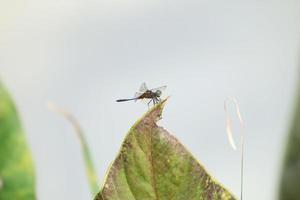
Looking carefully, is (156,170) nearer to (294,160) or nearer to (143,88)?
(143,88)

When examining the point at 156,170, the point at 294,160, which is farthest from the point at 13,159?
the point at 294,160

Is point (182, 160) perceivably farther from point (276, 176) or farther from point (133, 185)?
point (276, 176)

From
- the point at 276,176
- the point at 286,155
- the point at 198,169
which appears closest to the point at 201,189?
the point at 198,169

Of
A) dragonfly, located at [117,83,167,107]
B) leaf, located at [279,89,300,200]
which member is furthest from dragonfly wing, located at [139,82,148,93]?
leaf, located at [279,89,300,200]

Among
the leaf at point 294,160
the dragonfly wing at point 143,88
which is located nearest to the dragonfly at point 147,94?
the dragonfly wing at point 143,88

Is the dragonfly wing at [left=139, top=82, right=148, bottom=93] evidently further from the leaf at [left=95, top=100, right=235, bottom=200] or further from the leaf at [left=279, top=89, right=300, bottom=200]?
the leaf at [left=279, top=89, right=300, bottom=200]

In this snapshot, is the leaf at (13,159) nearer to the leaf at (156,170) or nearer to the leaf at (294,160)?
the leaf at (156,170)
